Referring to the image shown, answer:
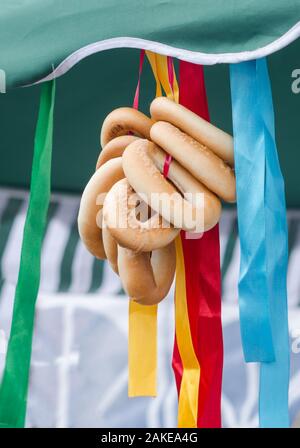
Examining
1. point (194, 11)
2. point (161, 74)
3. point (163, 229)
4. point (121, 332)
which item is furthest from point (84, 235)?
point (121, 332)

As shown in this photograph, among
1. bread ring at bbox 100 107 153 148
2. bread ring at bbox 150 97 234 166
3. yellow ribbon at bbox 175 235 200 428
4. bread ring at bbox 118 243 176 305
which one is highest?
bread ring at bbox 100 107 153 148

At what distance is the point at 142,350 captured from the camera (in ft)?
5.74

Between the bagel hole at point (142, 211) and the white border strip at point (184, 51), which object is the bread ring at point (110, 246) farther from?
the white border strip at point (184, 51)

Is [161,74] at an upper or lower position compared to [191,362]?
upper

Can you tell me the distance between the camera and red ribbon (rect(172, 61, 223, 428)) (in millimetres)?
1629

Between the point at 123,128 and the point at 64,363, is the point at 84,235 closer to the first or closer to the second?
the point at 123,128

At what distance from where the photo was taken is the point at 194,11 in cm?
151

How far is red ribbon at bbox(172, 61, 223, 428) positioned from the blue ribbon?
15cm

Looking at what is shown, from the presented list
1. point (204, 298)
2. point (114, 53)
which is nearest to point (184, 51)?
point (204, 298)

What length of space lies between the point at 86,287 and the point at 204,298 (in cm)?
118

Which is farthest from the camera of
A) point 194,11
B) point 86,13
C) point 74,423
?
point 74,423

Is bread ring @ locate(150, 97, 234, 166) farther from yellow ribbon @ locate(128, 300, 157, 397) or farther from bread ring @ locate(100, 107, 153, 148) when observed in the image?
yellow ribbon @ locate(128, 300, 157, 397)

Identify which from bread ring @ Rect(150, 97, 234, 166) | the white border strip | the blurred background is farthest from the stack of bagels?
the blurred background
